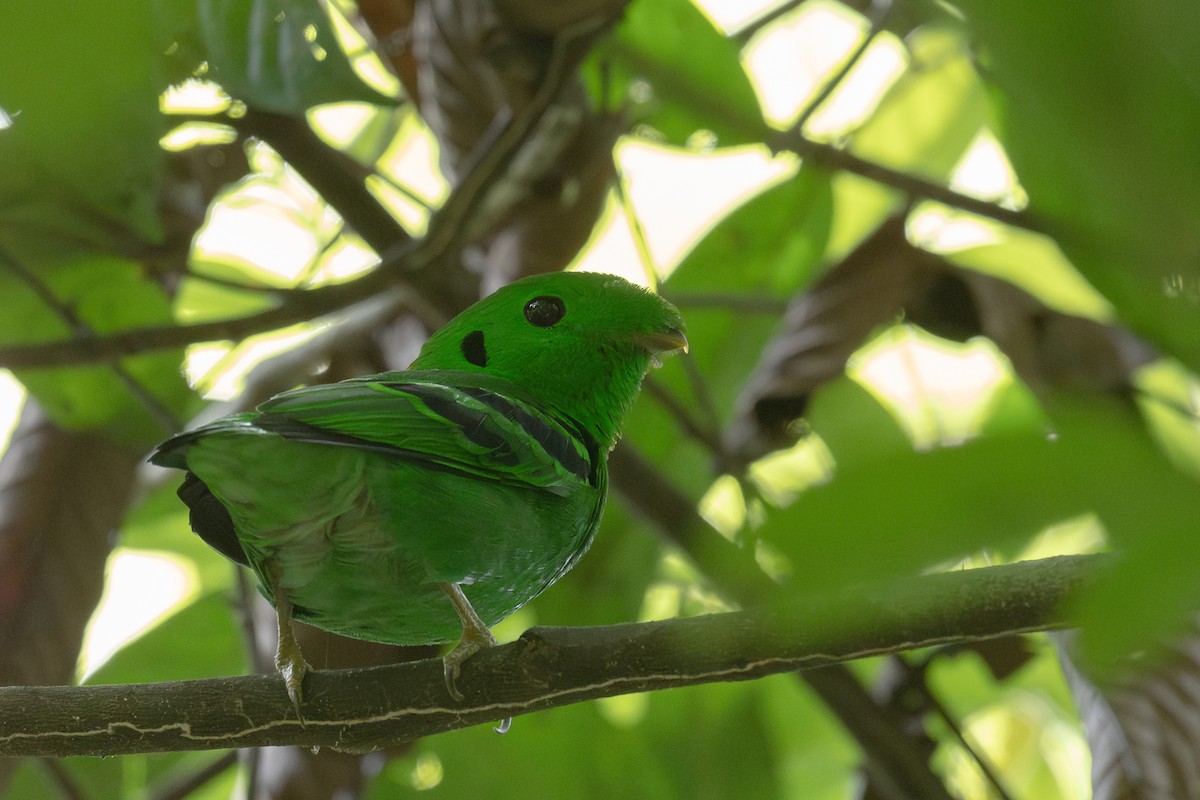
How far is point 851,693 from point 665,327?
118 cm

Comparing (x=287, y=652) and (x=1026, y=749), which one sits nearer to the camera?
(x=287, y=652)

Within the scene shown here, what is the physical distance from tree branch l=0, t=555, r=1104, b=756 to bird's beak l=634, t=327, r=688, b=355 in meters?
0.82

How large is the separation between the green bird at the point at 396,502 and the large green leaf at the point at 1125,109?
4.80ft

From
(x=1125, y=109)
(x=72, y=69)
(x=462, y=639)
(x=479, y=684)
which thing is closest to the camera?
(x=1125, y=109)

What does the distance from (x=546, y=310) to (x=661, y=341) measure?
0.85ft

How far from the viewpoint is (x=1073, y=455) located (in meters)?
0.57

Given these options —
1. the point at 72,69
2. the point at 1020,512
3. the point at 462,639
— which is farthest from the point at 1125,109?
the point at 462,639

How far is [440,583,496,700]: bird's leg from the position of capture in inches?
74.4

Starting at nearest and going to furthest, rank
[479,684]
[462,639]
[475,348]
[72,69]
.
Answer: [72,69] → [479,684] → [462,639] → [475,348]

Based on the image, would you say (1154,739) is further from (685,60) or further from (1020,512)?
(685,60)

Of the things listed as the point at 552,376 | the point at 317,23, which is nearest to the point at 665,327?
the point at 552,376

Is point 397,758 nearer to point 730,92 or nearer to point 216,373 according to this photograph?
point 216,373

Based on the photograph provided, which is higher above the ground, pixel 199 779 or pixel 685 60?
pixel 685 60

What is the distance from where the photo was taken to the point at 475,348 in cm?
262
